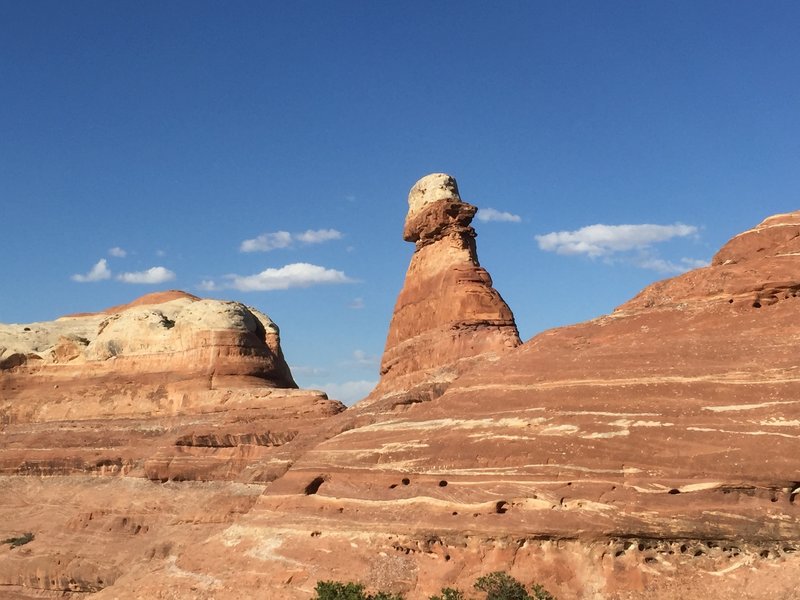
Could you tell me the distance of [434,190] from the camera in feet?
100

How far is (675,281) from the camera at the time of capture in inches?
789

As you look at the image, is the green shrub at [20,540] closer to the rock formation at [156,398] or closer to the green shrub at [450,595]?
the rock formation at [156,398]

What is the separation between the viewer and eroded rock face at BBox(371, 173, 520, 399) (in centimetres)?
2597

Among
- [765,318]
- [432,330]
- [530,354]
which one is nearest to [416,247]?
[432,330]

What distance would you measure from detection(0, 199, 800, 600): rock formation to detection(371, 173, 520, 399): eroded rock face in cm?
40

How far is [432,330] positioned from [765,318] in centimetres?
1283

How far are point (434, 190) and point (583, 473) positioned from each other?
53.9 ft

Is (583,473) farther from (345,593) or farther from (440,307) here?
(440,307)

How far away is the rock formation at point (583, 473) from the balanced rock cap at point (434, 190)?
5.58 meters

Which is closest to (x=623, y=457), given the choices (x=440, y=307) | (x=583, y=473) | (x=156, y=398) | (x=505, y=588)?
(x=583, y=473)

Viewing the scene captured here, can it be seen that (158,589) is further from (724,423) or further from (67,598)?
(724,423)

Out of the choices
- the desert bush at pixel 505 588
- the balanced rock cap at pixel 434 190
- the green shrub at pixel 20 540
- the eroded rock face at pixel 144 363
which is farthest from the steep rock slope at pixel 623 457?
the eroded rock face at pixel 144 363

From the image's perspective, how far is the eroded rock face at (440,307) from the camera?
26.0 m

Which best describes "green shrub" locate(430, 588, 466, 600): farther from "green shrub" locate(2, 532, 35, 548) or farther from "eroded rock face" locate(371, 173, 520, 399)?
"green shrub" locate(2, 532, 35, 548)
